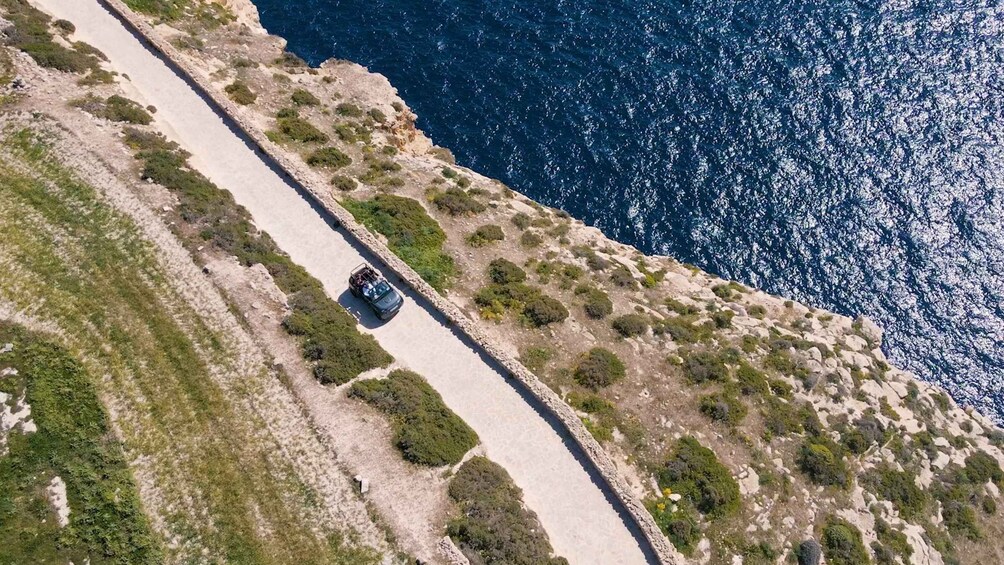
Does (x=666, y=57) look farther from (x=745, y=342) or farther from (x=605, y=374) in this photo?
(x=605, y=374)

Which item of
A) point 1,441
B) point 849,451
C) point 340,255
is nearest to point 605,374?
point 849,451

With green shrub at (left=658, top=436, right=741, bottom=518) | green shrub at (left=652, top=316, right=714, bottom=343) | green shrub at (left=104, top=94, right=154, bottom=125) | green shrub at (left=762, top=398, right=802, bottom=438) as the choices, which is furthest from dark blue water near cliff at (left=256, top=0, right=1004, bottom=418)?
green shrub at (left=658, top=436, right=741, bottom=518)

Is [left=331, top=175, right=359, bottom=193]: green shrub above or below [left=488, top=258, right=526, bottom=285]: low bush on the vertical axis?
below

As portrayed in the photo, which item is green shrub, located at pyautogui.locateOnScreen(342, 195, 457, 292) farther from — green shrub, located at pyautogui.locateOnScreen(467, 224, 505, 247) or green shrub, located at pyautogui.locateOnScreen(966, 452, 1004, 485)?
green shrub, located at pyautogui.locateOnScreen(966, 452, 1004, 485)

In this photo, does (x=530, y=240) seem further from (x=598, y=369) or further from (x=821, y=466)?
(x=821, y=466)

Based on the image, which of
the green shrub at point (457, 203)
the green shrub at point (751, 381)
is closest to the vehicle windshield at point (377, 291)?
the green shrub at point (457, 203)

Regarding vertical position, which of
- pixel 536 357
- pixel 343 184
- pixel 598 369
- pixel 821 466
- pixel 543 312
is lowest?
pixel 343 184

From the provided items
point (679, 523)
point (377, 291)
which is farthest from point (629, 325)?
point (377, 291)
